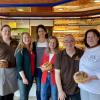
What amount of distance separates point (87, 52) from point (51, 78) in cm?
101

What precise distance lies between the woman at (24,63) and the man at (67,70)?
75cm

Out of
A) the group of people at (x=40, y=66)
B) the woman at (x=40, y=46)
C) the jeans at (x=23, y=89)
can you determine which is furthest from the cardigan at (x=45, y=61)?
the jeans at (x=23, y=89)

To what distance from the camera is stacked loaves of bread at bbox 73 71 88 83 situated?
3465mm

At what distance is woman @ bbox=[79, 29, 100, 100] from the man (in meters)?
0.20

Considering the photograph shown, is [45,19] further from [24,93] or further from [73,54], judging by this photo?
[73,54]

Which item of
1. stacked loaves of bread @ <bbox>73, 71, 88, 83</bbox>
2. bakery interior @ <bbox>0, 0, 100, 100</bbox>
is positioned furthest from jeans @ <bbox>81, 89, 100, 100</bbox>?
bakery interior @ <bbox>0, 0, 100, 100</bbox>

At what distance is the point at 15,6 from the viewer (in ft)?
22.4

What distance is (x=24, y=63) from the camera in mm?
4504

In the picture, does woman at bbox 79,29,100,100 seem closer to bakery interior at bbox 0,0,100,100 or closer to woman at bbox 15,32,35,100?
woman at bbox 15,32,35,100

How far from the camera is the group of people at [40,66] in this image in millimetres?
3830

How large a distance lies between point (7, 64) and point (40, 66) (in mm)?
512

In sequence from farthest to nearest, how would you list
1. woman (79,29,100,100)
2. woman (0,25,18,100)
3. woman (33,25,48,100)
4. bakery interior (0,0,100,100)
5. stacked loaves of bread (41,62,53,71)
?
1. bakery interior (0,0,100,100)
2. woman (33,25,48,100)
3. woman (0,25,18,100)
4. stacked loaves of bread (41,62,53,71)
5. woman (79,29,100,100)

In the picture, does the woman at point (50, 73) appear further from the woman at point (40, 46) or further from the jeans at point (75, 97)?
the jeans at point (75, 97)

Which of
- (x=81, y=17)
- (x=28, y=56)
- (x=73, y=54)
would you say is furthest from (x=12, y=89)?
(x=81, y=17)
